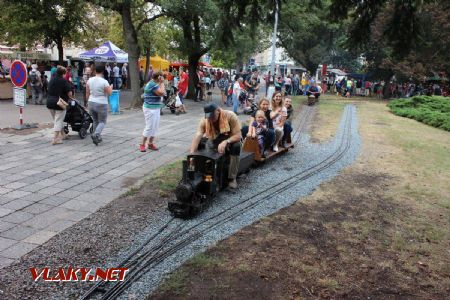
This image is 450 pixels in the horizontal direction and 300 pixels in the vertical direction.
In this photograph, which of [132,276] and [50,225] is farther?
[50,225]

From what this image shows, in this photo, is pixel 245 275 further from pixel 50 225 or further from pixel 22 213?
pixel 22 213

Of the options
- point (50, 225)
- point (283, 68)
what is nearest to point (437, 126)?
point (50, 225)

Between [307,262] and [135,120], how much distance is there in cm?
1047

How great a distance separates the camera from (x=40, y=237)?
483 centimetres

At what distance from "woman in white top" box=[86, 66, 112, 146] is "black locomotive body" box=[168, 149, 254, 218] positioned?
409 centimetres

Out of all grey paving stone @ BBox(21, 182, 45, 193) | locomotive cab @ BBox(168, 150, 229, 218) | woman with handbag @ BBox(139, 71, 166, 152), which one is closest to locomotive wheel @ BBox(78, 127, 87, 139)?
woman with handbag @ BBox(139, 71, 166, 152)

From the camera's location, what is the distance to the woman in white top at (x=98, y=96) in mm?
9398

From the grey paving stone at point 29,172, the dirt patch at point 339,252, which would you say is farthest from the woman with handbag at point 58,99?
the dirt patch at point 339,252

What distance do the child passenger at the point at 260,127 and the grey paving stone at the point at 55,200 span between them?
13.0ft

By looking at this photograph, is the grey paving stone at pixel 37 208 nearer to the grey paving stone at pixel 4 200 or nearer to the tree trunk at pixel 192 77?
the grey paving stone at pixel 4 200

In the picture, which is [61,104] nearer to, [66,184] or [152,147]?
→ [152,147]

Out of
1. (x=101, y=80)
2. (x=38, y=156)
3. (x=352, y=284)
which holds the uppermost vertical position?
(x=101, y=80)

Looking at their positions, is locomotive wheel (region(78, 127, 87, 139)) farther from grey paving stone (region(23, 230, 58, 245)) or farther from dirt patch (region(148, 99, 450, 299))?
dirt patch (region(148, 99, 450, 299))

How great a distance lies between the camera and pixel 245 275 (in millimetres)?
4273
